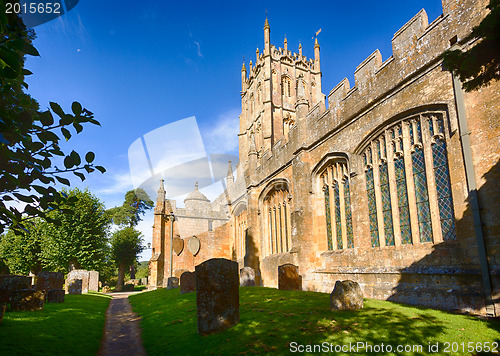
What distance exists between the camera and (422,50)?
905 centimetres

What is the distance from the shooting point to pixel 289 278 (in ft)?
42.3

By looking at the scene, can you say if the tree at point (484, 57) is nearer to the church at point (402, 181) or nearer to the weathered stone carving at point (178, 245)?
the church at point (402, 181)

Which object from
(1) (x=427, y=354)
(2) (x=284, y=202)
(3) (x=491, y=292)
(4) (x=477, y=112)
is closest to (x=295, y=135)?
(2) (x=284, y=202)

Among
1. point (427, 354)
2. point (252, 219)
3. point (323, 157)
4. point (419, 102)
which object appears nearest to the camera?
point (427, 354)

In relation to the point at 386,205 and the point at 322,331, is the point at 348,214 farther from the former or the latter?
the point at 322,331

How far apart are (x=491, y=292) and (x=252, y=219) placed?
14227 millimetres

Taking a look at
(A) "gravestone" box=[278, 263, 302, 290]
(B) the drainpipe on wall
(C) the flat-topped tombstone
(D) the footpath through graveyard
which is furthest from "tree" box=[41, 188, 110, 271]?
(B) the drainpipe on wall

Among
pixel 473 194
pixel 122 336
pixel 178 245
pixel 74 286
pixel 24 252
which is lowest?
pixel 122 336

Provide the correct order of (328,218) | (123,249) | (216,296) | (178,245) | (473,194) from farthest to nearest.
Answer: (123,249) < (178,245) < (328,218) < (473,194) < (216,296)

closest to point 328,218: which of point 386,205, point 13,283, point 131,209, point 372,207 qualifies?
point 372,207

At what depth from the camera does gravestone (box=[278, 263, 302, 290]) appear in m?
12.9

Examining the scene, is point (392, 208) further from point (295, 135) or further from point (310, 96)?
point (310, 96)

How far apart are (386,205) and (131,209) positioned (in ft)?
125

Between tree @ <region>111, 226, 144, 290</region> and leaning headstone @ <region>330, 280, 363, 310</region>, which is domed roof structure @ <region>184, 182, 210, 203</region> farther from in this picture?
leaning headstone @ <region>330, 280, 363, 310</region>
